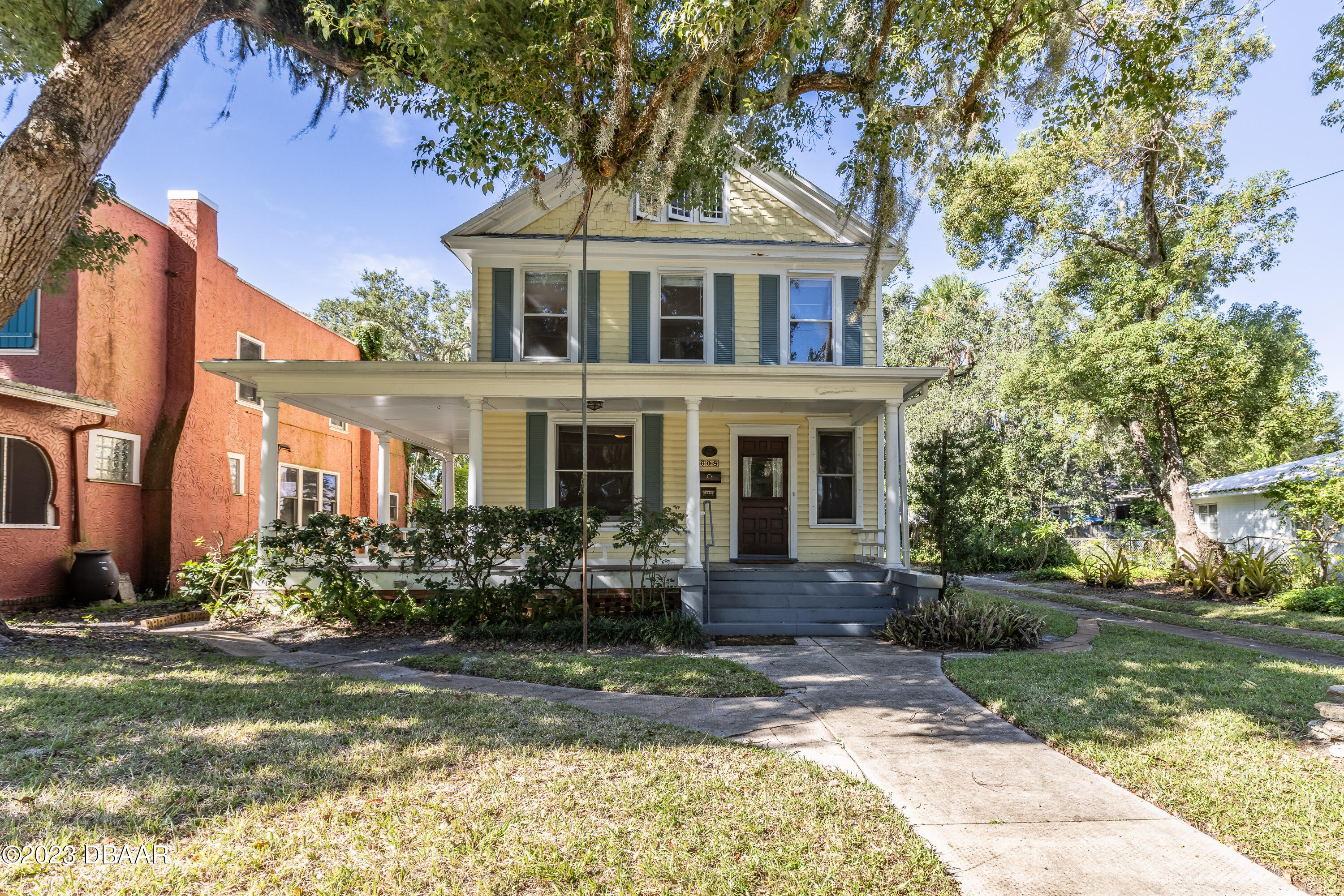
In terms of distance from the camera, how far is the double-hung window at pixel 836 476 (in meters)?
11.8

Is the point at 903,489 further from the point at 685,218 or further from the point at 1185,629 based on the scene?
the point at 685,218

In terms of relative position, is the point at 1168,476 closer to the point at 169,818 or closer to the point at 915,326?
the point at 915,326

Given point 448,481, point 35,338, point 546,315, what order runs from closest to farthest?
point 35,338 < point 546,315 < point 448,481

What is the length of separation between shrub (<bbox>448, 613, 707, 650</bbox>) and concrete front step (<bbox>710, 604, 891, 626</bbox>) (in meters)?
0.75

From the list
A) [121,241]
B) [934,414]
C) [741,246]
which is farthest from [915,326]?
[121,241]

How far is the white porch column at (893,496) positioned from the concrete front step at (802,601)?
52 cm

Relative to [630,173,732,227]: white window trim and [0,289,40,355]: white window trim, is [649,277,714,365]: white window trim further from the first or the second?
[0,289,40,355]: white window trim

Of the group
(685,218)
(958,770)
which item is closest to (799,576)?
(958,770)

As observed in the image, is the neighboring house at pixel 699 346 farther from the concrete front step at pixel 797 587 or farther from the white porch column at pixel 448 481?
the white porch column at pixel 448 481

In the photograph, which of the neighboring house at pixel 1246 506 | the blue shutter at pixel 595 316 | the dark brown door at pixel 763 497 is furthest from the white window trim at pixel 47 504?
the neighboring house at pixel 1246 506

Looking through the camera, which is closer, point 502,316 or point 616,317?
point 502,316

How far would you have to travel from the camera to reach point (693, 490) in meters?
9.88

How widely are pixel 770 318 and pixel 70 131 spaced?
345 inches

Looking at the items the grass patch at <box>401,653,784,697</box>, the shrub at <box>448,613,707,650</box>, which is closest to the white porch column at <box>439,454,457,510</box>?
the shrub at <box>448,613,707,650</box>
